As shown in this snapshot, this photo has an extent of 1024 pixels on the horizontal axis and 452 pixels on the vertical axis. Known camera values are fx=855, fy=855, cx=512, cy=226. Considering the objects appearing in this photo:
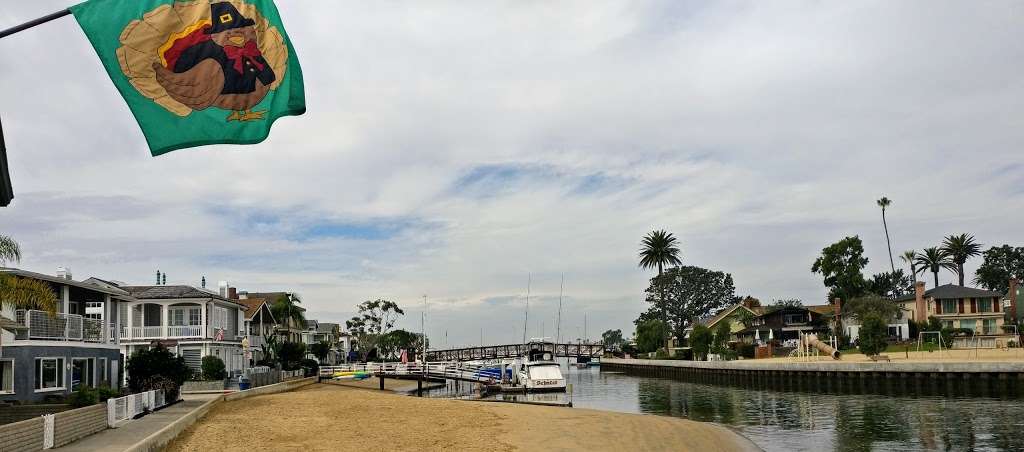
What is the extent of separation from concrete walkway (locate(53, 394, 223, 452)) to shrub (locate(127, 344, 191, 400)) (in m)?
3.14

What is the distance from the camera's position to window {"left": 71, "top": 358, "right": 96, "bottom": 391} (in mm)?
40312

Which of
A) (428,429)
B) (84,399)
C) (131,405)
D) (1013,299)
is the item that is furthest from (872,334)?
(84,399)

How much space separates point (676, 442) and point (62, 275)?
107ft

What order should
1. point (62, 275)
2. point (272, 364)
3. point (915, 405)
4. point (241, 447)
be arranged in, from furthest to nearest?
point (272, 364), point (915, 405), point (62, 275), point (241, 447)

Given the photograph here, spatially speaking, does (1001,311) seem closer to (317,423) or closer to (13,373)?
(317,423)

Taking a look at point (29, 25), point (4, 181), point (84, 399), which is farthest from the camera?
point (84, 399)

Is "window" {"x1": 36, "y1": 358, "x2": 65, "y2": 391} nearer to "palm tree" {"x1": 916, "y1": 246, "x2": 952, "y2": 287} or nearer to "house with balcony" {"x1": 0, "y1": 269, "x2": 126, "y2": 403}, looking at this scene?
"house with balcony" {"x1": 0, "y1": 269, "x2": 126, "y2": 403}

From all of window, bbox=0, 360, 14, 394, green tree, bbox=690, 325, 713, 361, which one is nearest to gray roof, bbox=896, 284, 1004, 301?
green tree, bbox=690, 325, 713, 361

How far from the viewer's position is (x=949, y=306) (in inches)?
4237

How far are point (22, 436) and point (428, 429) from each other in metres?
16.5

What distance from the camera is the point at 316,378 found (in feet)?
258

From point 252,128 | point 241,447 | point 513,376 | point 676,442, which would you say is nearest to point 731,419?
point 676,442

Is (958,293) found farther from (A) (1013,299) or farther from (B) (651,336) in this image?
(B) (651,336)

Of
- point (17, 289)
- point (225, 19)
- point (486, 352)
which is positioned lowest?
point (486, 352)
